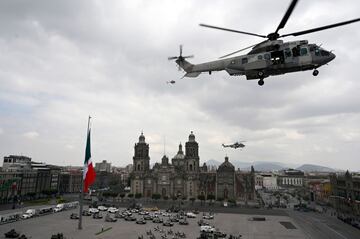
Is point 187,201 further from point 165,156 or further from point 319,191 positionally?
point 319,191

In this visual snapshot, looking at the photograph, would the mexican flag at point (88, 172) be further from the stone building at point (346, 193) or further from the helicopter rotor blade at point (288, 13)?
the stone building at point (346, 193)

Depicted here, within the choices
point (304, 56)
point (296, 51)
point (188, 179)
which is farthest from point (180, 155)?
point (296, 51)

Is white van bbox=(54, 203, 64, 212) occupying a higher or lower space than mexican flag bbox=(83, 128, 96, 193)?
lower

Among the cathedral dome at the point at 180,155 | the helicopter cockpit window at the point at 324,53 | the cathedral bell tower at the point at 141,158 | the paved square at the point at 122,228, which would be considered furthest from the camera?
the cathedral dome at the point at 180,155

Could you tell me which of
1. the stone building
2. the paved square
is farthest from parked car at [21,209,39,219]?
the stone building

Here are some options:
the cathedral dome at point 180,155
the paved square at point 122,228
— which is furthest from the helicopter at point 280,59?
the cathedral dome at point 180,155

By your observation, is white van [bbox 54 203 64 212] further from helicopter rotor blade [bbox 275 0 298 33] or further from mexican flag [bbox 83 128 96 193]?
Result: helicopter rotor blade [bbox 275 0 298 33]

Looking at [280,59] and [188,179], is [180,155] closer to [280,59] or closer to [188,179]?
[188,179]

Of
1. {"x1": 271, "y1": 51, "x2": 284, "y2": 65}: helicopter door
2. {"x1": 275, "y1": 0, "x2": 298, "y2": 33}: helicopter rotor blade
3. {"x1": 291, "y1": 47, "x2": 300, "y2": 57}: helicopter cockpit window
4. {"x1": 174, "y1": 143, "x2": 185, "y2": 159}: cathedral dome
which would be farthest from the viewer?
{"x1": 174, "y1": 143, "x2": 185, "y2": 159}: cathedral dome
